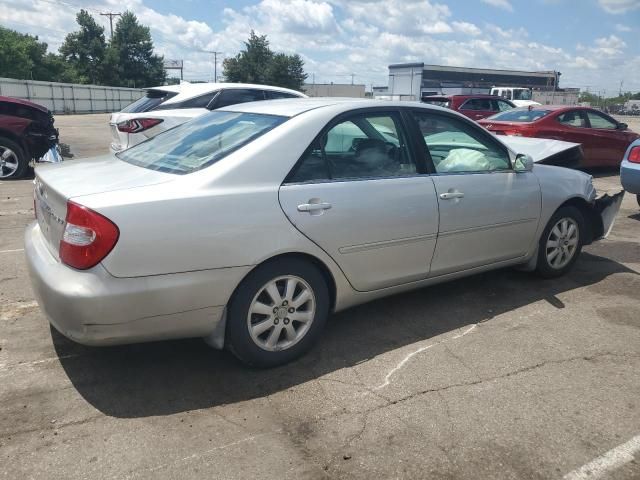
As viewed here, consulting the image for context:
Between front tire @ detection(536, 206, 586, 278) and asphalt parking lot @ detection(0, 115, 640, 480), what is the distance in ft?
1.92

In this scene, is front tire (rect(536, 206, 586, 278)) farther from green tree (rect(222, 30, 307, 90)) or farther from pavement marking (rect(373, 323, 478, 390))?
green tree (rect(222, 30, 307, 90))

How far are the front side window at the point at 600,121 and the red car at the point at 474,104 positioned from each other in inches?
210

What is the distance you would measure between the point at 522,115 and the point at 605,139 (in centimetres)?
193

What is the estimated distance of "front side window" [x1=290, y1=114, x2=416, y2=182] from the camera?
344 centimetres

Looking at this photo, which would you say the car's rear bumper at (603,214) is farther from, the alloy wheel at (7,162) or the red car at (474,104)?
the red car at (474,104)

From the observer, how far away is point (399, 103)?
4066 mm

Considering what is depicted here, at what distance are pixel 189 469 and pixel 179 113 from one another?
22.1ft

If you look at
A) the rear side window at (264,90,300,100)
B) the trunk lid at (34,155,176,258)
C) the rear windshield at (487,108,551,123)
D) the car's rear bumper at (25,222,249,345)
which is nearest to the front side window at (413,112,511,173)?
the car's rear bumper at (25,222,249,345)

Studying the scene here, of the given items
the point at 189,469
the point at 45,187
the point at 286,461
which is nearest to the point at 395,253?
the point at 286,461

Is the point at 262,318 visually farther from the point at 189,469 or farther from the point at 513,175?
the point at 513,175

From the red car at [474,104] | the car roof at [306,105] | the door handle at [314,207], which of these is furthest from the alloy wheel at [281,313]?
the red car at [474,104]

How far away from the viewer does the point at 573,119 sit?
38.2 feet

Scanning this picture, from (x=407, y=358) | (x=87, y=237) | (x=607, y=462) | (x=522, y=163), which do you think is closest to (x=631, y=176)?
(x=522, y=163)

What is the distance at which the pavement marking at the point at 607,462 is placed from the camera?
2525 mm
